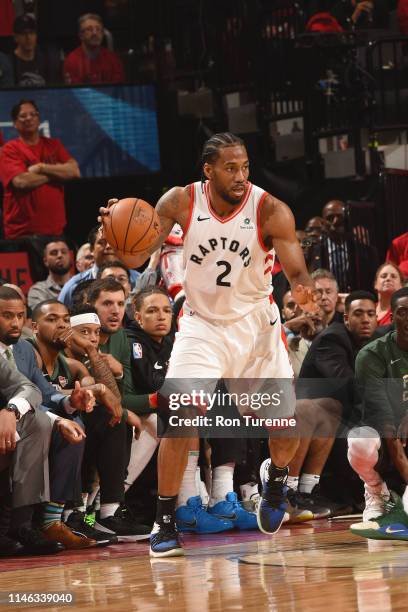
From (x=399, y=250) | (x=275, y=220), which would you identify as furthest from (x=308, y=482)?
(x=399, y=250)

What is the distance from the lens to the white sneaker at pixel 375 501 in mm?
6573

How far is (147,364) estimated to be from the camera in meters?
7.82

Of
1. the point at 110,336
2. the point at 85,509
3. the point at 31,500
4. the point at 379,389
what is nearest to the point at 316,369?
the point at 379,389

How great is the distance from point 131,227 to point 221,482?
7.10ft

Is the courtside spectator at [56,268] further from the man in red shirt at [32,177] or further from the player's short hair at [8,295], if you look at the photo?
the player's short hair at [8,295]

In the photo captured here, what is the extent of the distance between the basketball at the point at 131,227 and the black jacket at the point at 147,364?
1773mm

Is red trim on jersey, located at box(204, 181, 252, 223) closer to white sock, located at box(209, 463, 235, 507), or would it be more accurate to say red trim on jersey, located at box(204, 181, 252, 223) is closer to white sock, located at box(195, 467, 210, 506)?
white sock, located at box(209, 463, 235, 507)

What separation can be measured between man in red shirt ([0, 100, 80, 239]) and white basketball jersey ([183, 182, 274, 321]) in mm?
4414

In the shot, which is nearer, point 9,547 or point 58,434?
point 9,547

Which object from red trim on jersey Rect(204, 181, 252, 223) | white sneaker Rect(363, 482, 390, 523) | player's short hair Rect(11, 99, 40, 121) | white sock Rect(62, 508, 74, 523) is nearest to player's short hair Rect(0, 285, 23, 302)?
white sock Rect(62, 508, 74, 523)

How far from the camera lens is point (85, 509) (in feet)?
23.4

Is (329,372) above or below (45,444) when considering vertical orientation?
above

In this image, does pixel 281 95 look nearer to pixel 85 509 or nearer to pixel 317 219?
pixel 317 219

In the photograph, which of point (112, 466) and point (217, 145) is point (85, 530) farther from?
point (217, 145)
